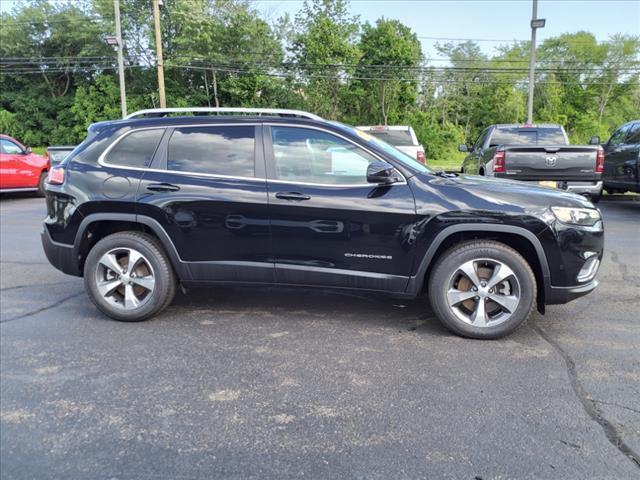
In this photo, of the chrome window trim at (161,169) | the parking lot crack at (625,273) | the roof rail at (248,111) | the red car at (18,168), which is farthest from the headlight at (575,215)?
the red car at (18,168)

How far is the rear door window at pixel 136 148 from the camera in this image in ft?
14.0

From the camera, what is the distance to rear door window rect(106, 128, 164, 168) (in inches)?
168

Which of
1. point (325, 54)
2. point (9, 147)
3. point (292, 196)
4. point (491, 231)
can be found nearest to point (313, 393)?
point (292, 196)

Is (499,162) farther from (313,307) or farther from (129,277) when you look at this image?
(129,277)

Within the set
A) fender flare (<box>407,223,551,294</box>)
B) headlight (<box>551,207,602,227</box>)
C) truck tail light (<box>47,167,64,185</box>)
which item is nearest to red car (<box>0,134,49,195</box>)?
truck tail light (<box>47,167,64,185</box>)

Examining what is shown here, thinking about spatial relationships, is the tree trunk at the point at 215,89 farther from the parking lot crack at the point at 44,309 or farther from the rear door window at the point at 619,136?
the parking lot crack at the point at 44,309

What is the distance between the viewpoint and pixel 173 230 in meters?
4.15

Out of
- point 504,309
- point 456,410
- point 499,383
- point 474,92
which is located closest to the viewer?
point 456,410

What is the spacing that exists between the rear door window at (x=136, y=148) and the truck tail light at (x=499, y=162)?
705cm

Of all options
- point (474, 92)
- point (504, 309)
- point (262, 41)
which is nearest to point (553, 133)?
point (504, 309)

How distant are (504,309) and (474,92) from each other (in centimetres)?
4058

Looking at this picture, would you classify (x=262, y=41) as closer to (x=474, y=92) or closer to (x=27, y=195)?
(x=474, y=92)

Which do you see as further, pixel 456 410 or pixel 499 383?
pixel 499 383

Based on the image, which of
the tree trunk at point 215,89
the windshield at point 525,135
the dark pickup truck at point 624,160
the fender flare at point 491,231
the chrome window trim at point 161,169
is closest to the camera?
the fender flare at point 491,231
